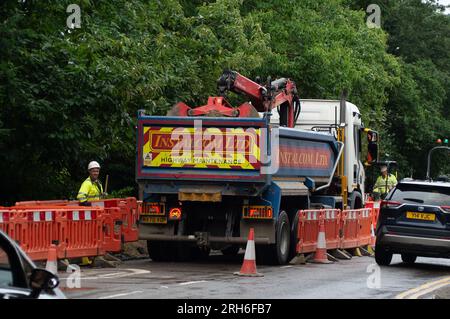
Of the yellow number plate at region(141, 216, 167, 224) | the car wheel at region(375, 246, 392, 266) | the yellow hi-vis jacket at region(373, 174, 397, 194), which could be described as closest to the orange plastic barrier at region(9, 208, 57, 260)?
the yellow number plate at region(141, 216, 167, 224)

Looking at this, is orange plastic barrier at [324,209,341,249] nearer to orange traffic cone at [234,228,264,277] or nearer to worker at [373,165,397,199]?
orange traffic cone at [234,228,264,277]

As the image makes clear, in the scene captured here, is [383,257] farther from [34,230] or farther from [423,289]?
[34,230]

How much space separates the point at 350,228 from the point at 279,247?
4.78 metres

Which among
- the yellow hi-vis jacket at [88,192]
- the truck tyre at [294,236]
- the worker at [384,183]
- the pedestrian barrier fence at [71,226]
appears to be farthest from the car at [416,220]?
the worker at [384,183]

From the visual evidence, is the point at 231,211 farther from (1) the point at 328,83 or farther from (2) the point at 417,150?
(2) the point at 417,150

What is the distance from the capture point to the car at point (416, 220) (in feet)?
66.3

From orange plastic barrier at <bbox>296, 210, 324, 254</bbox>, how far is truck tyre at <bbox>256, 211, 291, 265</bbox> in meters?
0.51

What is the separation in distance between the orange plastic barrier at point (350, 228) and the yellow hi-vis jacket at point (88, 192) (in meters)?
5.56

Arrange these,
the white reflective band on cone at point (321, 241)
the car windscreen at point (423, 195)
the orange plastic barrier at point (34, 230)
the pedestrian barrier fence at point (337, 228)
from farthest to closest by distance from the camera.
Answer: the pedestrian barrier fence at point (337, 228)
the white reflective band on cone at point (321, 241)
the car windscreen at point (423, 195)
the orange plastic barrier at point (34, 230)

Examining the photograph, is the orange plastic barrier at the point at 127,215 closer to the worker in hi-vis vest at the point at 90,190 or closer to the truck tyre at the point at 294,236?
the worker in hi-vis vest at the point at 90,190

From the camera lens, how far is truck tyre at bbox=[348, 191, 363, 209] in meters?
26.3

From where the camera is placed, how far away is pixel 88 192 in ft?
69.1

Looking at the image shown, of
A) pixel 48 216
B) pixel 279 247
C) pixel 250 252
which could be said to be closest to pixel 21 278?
pixel 250 252
